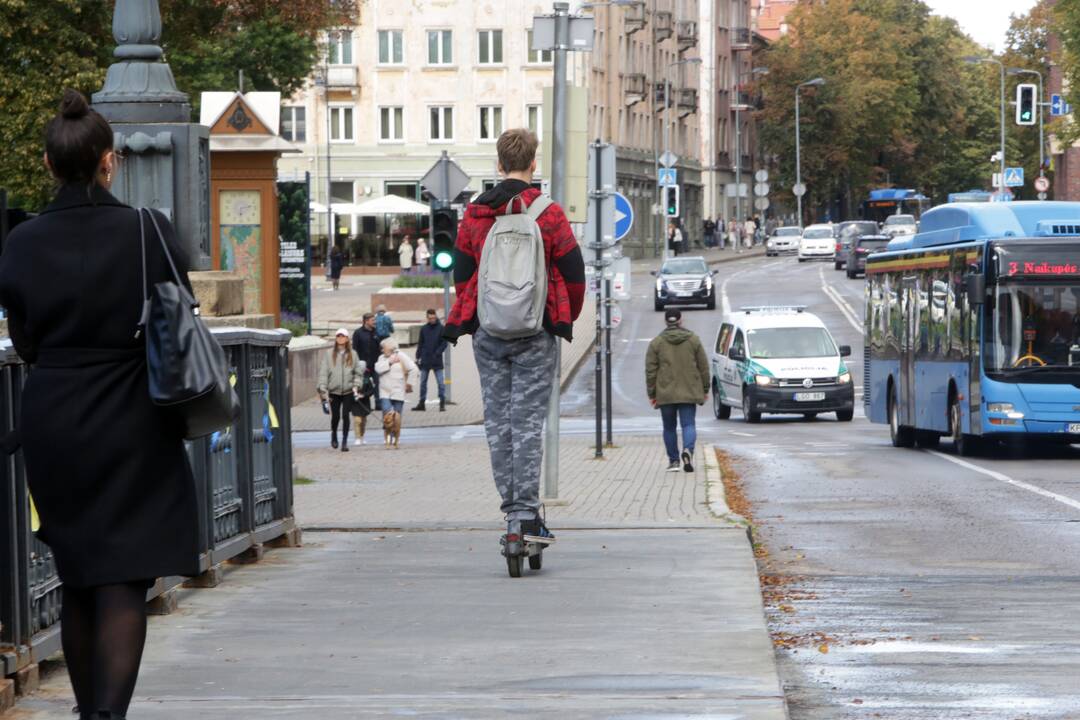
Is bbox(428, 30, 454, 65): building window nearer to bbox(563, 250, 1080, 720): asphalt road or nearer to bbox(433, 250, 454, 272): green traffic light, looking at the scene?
bbox(433, 250, 454, 272): green traffic light

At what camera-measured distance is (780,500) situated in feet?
60.6

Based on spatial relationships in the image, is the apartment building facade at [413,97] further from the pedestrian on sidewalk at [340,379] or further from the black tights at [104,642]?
the black tights at [104,642]

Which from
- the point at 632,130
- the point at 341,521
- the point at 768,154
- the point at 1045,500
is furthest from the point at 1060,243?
the point at 768,154

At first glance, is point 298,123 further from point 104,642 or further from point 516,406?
point 104,642

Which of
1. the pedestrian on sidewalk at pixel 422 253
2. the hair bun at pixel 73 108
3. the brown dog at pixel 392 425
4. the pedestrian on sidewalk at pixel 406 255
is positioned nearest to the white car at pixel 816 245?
the pedestrian on sidewalk at pixel 406 255

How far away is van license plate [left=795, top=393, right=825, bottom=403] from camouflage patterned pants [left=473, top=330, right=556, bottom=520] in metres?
26.8

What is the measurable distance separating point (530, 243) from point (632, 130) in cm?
9682

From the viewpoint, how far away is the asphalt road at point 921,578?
25.0 feet

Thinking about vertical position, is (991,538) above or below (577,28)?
below

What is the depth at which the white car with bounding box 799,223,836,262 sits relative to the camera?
96.8m

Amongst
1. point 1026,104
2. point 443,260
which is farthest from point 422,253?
point 443,260

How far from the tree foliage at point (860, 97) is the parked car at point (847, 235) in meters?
28.5

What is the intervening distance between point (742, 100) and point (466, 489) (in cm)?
11728

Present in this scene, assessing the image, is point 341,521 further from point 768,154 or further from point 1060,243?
point 768,154
